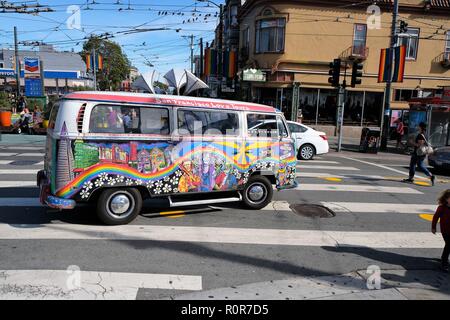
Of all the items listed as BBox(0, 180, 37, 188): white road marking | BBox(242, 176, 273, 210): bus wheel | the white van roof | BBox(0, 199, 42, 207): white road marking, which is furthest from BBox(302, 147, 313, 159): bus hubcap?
BBox(0, 199, 42, 207): white road marking

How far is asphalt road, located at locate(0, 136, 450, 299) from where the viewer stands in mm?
4520

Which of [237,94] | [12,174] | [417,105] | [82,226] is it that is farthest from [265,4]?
[82,226]

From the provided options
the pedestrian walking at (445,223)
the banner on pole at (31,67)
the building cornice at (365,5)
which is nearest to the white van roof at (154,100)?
the pedestrian walking at (445,223)

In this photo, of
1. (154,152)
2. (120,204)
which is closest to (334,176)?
(154,152)

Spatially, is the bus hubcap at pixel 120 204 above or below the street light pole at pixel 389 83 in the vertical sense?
below

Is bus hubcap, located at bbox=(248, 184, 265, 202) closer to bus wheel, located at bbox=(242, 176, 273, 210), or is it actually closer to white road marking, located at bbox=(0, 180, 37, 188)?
bus wheel, located at bbox=(242, 176, 273, 210)

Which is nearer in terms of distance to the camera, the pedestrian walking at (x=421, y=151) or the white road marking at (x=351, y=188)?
the white road marking at (x=351, y=188)

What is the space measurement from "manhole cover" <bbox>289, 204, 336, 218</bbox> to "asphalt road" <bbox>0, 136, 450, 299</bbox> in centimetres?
11

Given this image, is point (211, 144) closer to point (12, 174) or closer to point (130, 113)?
point (130, 113)

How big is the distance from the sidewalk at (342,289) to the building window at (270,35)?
74.0 ft

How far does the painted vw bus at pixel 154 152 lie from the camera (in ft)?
19.7

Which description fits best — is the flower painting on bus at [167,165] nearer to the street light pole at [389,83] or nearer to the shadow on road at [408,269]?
the shadow on road at [408,269]

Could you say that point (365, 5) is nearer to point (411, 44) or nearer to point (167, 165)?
point (411, 44)

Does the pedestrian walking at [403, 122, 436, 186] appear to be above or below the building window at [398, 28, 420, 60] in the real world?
below
